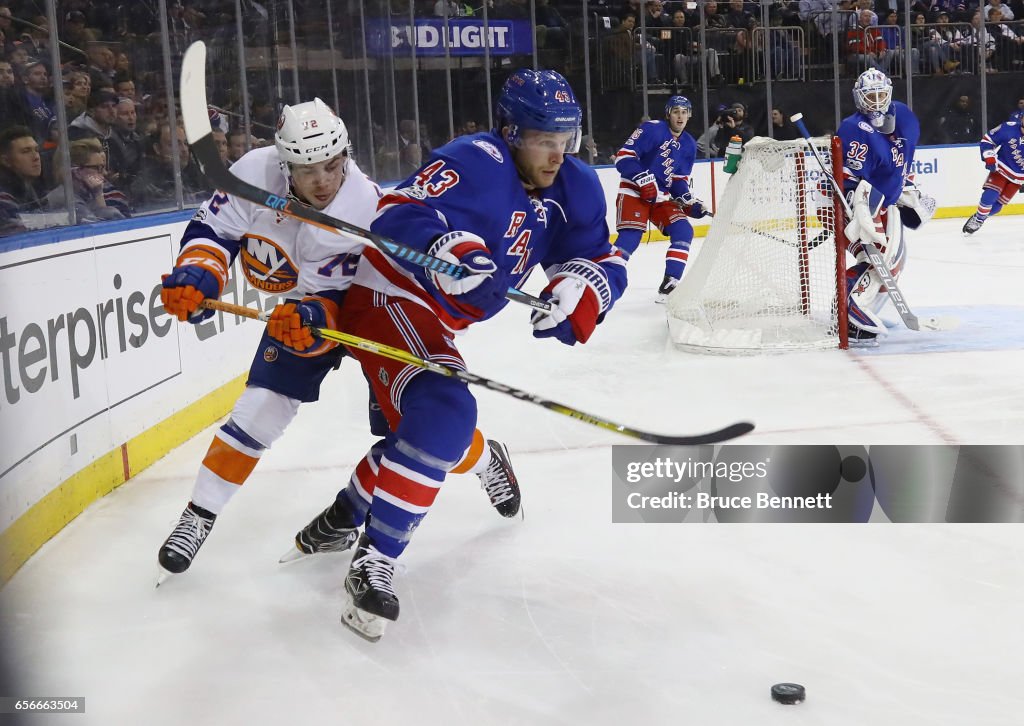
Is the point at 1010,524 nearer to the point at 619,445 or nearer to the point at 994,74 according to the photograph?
the point at 619,445

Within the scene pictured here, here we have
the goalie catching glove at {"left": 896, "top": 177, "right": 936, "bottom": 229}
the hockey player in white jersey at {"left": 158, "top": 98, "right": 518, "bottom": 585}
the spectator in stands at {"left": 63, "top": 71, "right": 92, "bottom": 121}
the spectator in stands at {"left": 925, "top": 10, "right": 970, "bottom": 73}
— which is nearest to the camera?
the hockey player in white jersey at {"left": 158, "top": 98, "right": 518, "bottom": 585}

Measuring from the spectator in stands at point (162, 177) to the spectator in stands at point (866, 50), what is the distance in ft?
28.1

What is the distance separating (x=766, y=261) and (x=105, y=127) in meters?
2.96

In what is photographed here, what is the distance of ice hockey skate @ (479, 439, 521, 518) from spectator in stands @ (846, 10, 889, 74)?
9567 millimetres

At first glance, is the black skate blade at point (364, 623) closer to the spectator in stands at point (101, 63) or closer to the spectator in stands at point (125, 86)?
the spectator in stands at point (101, 63)

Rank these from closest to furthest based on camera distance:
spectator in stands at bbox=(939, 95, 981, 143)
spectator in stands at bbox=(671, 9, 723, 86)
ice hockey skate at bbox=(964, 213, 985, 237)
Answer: ice hockey skate at bbox=(964, 213, 985, 237) < spectator in stands at bbox=(671, 9, 723, 86) < spectator in stands at bbox=(939, 95, 981, 143)

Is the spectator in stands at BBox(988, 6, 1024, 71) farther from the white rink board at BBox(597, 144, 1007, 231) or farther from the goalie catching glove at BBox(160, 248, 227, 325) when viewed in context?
the goalie catching glove at BBox(160, 248, 227, 325)

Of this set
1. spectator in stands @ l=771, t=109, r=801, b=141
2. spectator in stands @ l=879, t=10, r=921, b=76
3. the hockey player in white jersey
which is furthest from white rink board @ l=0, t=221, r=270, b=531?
spectator in stands @ l=879, t=10, r=921, b=76

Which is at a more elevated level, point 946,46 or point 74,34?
point 946,46

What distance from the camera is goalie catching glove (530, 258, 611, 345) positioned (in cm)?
220

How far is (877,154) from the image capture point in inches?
198

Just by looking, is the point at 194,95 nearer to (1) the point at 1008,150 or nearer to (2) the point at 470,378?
(2) the point at 470,378

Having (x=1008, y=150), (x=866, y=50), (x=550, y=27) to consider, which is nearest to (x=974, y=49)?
(x=866, y=50)

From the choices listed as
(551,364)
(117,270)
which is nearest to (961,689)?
(117,270)
